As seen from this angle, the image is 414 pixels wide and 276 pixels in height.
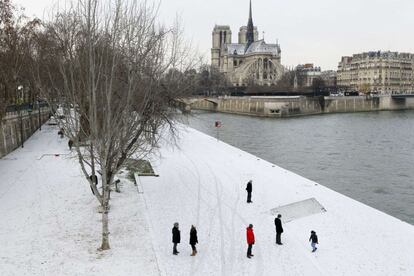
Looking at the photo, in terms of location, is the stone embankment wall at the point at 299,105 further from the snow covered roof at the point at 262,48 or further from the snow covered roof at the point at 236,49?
the snow covered roof at the point at 236,49

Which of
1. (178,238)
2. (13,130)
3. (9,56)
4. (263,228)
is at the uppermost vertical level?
(9,56)

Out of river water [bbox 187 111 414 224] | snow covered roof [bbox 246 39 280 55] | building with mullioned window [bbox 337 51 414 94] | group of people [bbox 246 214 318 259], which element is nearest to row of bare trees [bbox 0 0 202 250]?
group of people [bbox 246 214 318 259]

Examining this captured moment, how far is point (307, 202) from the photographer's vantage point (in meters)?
20.0

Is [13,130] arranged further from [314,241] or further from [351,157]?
[314,241]

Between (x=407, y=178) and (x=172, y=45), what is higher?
(x=172, y=45)

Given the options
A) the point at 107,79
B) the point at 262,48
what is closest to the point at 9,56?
the point at 107,79

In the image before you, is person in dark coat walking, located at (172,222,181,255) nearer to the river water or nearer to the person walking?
the person walking

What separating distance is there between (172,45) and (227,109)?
86.8m

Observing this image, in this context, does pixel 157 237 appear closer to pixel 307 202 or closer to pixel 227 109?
pixel 307 202

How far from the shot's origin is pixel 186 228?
16.4 metres

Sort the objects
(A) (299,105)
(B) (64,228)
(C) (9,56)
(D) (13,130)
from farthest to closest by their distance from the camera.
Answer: (A) (299,105), (D) (13,130), (C) (9,56), (B) (64,228)

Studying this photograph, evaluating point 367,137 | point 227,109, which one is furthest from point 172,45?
point 227,109

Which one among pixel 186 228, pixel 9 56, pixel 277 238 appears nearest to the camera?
pixel 277 238

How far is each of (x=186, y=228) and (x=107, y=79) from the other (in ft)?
18.9
